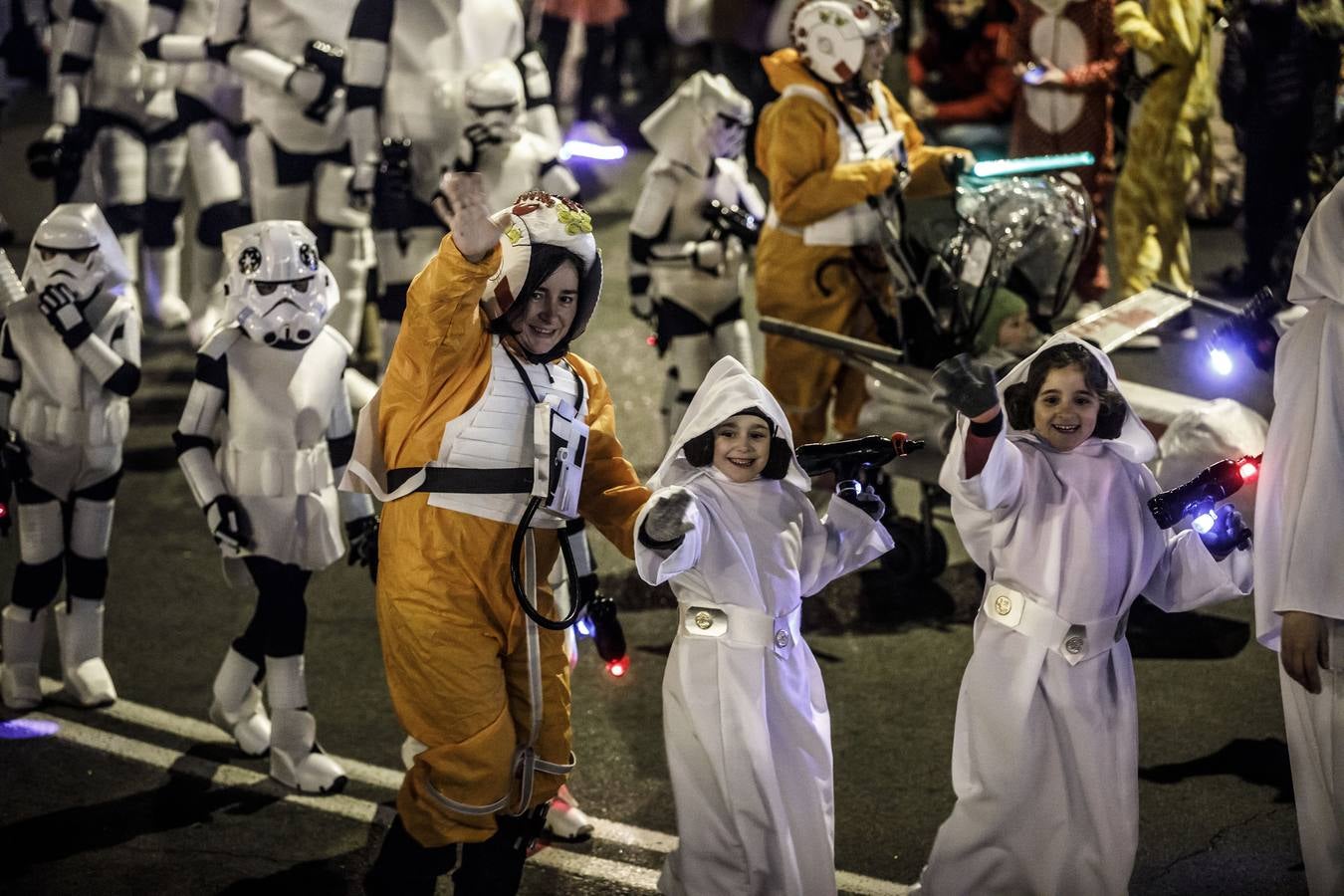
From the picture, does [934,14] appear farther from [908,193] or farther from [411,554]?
[411,554]

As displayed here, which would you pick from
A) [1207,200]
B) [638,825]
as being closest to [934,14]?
[1207,200]

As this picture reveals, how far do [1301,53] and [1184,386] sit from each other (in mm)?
1925

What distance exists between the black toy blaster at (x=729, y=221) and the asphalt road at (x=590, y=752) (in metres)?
1.41

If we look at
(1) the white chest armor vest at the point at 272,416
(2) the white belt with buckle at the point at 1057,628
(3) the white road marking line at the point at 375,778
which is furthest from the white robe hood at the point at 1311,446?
(1) the white chest armor vest at the point at 272,416

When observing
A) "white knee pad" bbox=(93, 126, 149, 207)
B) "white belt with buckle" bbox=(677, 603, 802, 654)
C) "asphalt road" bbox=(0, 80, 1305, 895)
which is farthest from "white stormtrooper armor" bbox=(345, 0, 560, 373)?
"white belt with buckle" bbox=(677, 603, 802, 654)

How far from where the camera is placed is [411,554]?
411 centimetres

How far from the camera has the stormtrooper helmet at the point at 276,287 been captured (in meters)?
4.95

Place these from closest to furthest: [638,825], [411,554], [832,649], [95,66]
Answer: [411,554], [638,825], [832,649], [95,66]

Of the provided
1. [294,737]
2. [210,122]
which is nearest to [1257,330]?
[294,737]

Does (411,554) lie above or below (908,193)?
below

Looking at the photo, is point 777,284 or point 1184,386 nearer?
point 777,284

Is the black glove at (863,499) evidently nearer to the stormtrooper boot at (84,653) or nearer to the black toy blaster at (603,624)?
the black toy blaster at (603,624)

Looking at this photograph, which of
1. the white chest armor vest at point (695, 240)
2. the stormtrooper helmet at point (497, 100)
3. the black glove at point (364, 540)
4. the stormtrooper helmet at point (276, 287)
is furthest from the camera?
the stormtrooper helmet at point (497, 100)

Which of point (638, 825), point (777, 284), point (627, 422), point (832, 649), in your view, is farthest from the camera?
point (627, 422)
